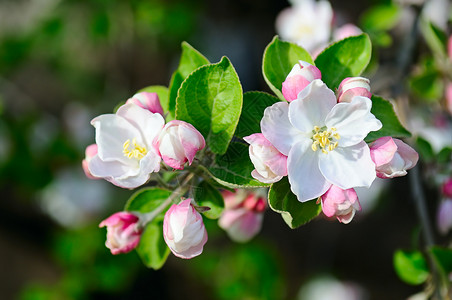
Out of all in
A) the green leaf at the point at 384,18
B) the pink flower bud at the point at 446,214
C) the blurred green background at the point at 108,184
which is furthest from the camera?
the blurred green background at the point at 108,184

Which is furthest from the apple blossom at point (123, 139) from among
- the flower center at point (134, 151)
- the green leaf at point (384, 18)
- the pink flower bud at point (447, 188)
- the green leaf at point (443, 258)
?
the green leaf at point (384, 18)

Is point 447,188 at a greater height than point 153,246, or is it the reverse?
point 153,246

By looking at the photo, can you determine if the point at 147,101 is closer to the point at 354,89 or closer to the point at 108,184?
the point at 354,89

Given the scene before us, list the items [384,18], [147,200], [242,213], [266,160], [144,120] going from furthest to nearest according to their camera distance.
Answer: [384,18] < [242,213] < [147,200] < [144,120] < [266,160]

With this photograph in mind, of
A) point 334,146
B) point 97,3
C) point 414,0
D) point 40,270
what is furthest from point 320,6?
point 40,270

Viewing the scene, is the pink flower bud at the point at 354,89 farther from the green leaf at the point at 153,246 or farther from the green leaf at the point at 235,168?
the green leaf at the point at 153,246

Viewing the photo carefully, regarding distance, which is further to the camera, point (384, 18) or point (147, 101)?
point (384, 18)

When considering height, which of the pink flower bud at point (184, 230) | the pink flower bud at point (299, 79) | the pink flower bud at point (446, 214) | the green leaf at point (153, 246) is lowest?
the pink flower bud at point (446, 214)

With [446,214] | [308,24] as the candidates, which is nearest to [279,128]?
[446,214]
